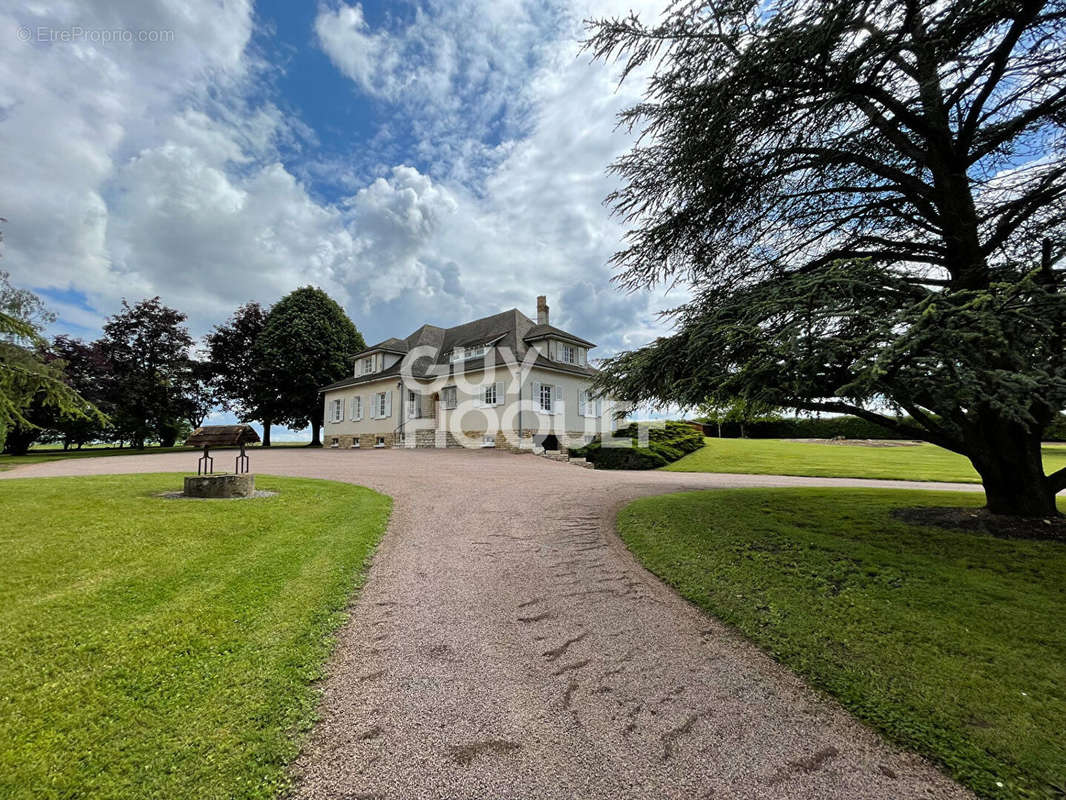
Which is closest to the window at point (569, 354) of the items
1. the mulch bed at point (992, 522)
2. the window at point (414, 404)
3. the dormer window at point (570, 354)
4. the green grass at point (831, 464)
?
the dormer window at point (570, 354)

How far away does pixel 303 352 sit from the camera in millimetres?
30766

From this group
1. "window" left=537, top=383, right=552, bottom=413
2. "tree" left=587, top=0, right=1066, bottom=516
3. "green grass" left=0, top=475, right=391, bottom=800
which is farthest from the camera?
"window" left=537, top=383, right=552, bottom=413

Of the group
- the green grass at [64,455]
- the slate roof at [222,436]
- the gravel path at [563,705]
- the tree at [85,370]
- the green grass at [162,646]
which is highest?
the tree at [85,370]

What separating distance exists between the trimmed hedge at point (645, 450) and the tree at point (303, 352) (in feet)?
69.2

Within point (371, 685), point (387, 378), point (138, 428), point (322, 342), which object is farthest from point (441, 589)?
point (138, 428)

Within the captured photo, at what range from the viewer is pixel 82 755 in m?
2.29

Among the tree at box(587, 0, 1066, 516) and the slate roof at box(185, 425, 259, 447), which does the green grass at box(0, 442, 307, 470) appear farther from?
the tree at box(587, 0, 1066, 516)

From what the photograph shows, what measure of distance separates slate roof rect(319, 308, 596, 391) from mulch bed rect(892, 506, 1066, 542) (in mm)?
16154

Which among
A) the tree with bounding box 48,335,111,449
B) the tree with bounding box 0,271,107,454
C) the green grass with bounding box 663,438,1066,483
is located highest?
the tree with bounding box 48,335,111,449

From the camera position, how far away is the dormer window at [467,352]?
79.4 ft

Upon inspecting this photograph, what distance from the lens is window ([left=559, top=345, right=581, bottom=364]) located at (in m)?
23.8

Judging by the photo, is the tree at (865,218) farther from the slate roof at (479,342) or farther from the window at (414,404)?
the window at (414,404)

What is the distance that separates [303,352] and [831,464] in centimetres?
3078

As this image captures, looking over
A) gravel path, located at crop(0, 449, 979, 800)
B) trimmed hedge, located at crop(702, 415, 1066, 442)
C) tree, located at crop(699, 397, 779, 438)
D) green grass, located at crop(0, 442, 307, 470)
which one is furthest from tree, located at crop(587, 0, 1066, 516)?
trimmed hedge, located at crop(702, 415, 1066, 442)
